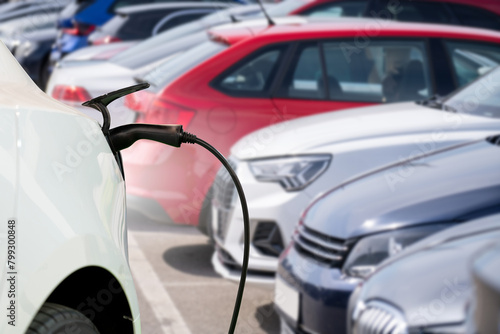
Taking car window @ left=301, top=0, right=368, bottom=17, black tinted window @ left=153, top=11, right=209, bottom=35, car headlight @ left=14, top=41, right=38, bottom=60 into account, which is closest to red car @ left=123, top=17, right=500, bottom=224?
car window @ left=301, top=0, right=368, bottom=17

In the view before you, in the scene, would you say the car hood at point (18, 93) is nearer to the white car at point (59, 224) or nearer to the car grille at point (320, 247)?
the white car at point (59, 224)

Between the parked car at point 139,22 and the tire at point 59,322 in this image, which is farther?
the parked car at point 139,22

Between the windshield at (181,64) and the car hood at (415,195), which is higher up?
the car hood at (415,195)

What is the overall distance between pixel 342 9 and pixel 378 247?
213 inches

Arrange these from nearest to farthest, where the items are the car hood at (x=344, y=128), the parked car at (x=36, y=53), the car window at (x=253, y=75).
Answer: the car hood at (x=344, y=128), the car window at (x=253, y=75), the parked car at (x=36, y=53)

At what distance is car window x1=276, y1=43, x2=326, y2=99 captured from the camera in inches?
242

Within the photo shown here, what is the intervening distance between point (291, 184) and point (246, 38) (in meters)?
1.47

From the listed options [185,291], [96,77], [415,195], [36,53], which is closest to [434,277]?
[415,195]

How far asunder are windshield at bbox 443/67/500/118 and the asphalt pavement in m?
1.54

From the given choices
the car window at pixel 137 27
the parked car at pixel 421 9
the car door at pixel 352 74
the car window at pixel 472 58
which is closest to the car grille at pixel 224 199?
the car door at pixel 352 74

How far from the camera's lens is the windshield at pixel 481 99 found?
521cm

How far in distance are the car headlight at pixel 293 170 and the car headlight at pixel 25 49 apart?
967 cm

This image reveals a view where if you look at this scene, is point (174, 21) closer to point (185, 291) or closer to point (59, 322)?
point (185, 291)

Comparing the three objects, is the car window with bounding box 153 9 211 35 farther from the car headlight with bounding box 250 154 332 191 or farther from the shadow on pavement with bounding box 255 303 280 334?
the shadow on pavement with bounding box 255 303 280 334
